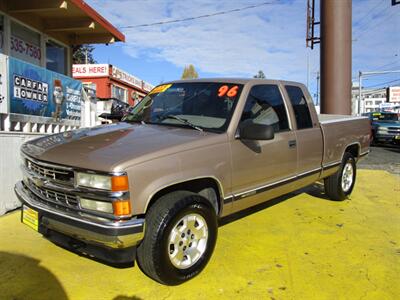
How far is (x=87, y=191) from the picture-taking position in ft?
9.75

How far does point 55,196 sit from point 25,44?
282 inches

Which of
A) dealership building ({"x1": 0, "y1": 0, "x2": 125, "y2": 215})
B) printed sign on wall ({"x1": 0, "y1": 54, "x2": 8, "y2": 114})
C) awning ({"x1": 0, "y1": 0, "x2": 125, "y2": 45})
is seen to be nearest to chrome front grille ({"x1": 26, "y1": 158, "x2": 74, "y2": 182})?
dealership building ({"x1": 0, "y1": 0, "x2": 125, "y2": 215})

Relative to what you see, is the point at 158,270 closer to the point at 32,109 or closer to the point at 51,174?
the point at 51,174

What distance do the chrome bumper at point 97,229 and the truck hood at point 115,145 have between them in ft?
1.33

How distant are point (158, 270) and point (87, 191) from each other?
866 millimetres

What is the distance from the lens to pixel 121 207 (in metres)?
2.89

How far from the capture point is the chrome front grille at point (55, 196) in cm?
310

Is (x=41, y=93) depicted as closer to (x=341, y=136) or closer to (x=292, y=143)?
(x=292, y=143)

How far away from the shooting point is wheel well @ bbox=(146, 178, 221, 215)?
136 inches

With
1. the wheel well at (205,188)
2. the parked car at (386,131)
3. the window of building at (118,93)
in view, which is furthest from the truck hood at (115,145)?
the window of building at (118,93)

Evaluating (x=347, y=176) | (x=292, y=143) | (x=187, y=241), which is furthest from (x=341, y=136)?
(x=187, y=241)

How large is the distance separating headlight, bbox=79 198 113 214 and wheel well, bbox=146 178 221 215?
1.85 feet

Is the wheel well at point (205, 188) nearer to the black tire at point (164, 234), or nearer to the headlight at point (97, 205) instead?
the black tire at point (164, 234)

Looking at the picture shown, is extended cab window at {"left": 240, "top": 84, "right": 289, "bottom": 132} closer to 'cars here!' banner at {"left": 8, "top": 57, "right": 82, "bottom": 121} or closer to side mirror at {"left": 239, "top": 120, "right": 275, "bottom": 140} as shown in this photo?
side mirror at {"left": 239, "top": 120, "right": 275, "bottom": 140}
